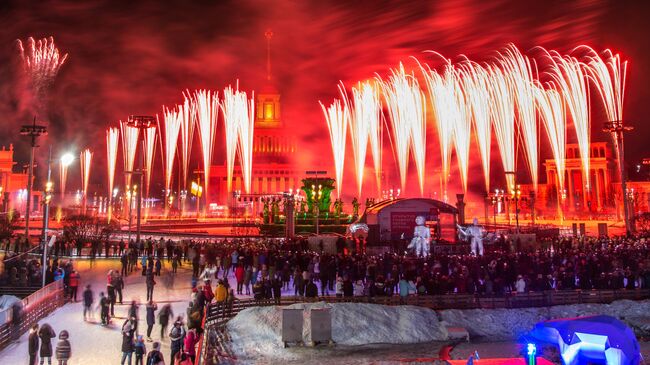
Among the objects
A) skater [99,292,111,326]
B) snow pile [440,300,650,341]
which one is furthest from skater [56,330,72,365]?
snow pile [440,300,650,341]

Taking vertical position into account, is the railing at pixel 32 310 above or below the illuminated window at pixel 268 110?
below

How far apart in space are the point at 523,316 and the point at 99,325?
1310 cm

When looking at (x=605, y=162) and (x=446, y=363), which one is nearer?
(x=446, y=363)

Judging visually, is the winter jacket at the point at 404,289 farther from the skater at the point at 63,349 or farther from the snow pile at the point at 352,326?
the skater at the point at 63,349

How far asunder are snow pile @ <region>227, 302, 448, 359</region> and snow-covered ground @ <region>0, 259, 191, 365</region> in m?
2.18

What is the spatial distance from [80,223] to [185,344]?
29.3 meters

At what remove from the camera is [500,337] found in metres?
14.7

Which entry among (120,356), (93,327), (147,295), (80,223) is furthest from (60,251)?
(120,356)

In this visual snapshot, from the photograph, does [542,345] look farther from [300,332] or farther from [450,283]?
[300,332]

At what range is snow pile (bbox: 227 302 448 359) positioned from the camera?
44.0ft

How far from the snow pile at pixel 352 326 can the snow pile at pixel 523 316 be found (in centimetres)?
111

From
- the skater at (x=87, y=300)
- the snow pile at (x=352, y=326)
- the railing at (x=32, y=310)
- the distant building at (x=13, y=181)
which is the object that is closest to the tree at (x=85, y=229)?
the railing at (x=32, y=310)

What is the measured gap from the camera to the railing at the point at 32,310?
12.7 metres

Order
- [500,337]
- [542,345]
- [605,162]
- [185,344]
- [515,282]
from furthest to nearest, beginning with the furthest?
[605,162] → [515,282] → [500,337] → [542,345] → [185,344]
